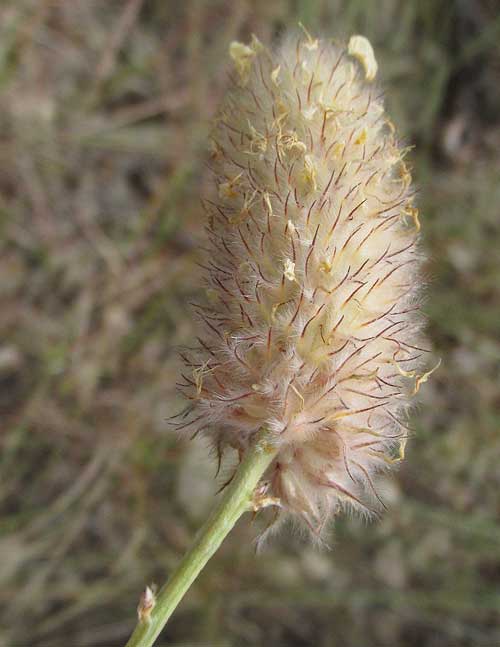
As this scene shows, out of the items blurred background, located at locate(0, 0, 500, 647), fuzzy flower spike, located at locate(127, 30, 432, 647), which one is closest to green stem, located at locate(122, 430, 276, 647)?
fuzzy flower spike, located at locate(127, 30, 432, 647)

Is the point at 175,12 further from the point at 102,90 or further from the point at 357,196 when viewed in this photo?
the point at 357,196

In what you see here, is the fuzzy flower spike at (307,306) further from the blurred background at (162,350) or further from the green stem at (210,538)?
the blurred background at (162,350)

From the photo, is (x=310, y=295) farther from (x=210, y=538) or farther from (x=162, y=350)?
(x=162, y=350)

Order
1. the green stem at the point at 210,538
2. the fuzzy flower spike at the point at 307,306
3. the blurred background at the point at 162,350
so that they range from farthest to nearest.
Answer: the blurred background at the point at 162,350, the fuzzy flower spike at the point at 307,306, the green stem at the point at 210,538

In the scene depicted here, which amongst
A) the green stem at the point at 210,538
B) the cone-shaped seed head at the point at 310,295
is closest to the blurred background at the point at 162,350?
the cone-shaped seed head at the point at 310,295

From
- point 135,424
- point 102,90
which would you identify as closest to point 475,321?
point 135,424

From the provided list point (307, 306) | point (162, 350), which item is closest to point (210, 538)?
point (307, 306)
